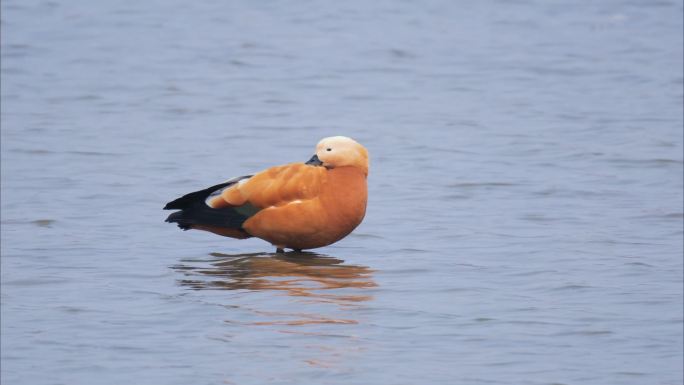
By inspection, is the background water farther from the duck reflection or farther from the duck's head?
the duck's head

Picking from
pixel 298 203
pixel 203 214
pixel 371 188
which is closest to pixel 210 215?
pixel 203 214

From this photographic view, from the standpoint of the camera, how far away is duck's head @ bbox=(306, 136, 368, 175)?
30.8 ft

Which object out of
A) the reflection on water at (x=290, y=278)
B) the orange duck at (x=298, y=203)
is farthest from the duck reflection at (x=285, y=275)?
the orange duck at (x=298, y=203)

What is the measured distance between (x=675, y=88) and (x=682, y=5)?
16.6 ft

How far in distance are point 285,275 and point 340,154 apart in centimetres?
91

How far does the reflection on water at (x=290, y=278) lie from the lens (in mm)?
8211

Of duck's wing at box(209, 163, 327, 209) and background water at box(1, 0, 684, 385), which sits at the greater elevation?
duck's wing at box(209, 163, 327, 209)

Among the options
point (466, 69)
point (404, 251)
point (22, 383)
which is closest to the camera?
point (22, 383)

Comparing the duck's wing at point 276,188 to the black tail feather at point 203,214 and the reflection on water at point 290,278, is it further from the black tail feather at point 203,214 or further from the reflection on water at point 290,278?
the reflection on water at point 290,278

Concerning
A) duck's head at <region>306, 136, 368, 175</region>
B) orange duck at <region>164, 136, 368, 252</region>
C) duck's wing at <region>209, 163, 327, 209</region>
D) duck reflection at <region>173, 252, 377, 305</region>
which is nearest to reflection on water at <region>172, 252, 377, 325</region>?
duck reflection at <region>173, 252, 377, 305</region>

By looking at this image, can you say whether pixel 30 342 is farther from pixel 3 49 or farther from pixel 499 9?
pixel 499 9

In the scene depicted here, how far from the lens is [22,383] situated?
692 centimetres

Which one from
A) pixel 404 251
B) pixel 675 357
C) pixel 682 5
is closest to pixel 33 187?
pixel 404 251

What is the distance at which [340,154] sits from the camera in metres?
9.40
